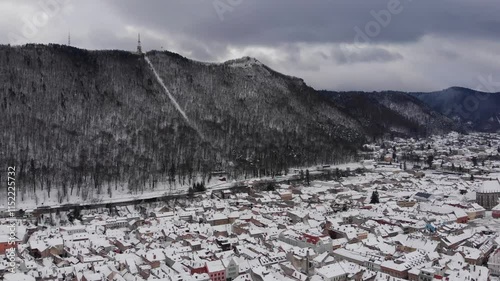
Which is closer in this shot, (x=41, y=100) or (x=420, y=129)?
(x=41, y=100)

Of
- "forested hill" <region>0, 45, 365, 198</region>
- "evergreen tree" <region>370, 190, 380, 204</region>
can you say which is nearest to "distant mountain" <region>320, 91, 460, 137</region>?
"forested hill" <region>0, 45, 365, 198</region>

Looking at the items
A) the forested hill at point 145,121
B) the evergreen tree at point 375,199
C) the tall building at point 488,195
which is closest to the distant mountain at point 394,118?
the forested hill at point 145,121

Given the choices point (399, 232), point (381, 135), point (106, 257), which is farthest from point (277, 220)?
point (381, 135)

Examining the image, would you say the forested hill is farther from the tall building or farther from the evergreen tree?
the tall building

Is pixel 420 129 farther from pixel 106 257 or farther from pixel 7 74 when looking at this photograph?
pixel 106 257

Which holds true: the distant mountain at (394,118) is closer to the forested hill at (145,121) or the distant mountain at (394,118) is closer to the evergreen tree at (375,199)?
the forested hill at (145,121)

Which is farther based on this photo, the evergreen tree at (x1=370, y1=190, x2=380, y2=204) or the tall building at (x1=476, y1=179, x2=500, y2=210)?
the tall building at (x1=476, y1=179, x2=500, y2=210)
